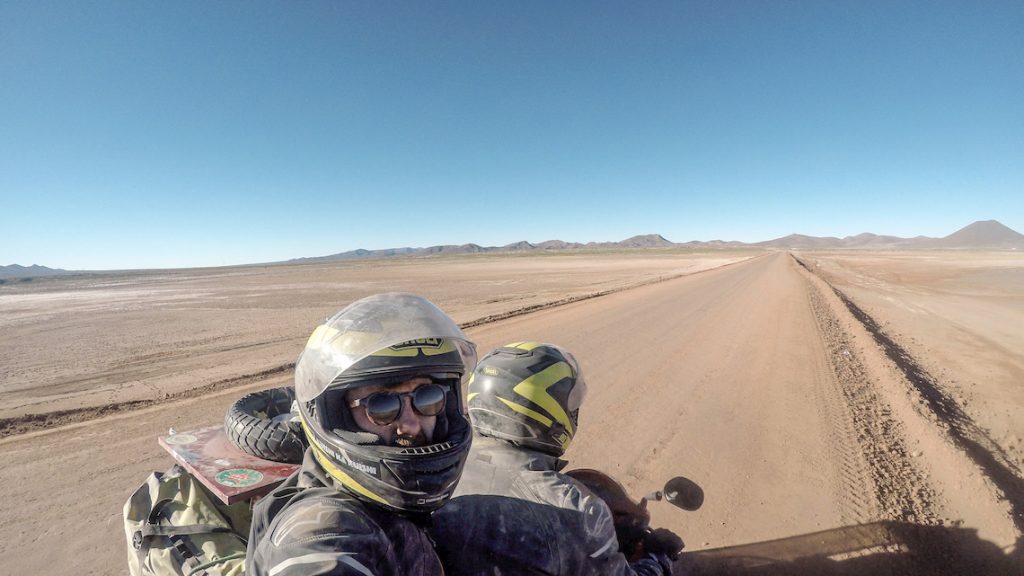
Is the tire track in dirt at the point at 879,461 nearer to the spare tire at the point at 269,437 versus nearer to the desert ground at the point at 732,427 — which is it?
the desert ground at the point at 732,427

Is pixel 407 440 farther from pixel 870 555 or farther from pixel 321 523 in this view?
pixel 870 555

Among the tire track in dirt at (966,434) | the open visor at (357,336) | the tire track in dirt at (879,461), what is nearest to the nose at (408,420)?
the open visor at (357,336)

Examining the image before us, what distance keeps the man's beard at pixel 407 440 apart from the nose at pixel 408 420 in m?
0.01

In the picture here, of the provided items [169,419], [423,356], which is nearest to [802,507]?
[423,356]

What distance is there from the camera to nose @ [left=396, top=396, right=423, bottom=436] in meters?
1.82

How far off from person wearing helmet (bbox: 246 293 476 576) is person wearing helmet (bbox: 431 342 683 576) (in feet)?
0.95

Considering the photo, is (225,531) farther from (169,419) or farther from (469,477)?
(169,419)

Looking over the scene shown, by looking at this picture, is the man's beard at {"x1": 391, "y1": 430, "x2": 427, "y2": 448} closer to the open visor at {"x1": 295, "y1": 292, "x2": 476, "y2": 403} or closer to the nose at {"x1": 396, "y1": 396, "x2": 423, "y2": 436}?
the nose at {"x1": 396, "y1": 396, "x2": 423, "y2": 436}

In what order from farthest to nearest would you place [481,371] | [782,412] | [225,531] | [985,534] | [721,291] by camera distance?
1. [721,291]
2. [782,412]
3. [985,534]
4. [481,371]
5. [225,531]

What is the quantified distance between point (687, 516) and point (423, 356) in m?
3.37

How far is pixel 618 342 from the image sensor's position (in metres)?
10.1

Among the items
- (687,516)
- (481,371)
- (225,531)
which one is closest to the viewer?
(225,531)

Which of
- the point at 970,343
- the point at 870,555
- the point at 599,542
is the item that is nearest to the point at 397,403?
the point at 599,542

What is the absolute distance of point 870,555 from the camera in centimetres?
327
